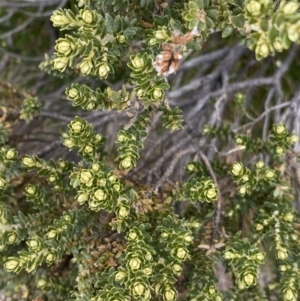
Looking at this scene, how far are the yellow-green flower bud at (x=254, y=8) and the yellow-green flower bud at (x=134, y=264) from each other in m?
0.66

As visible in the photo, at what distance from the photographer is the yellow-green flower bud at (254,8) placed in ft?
3.17

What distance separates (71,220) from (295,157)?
2.54 ft

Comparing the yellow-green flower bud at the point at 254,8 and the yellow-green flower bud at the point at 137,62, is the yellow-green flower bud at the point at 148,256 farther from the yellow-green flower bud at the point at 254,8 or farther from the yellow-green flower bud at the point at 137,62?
the yellow-green flower bud at the point at 254,8

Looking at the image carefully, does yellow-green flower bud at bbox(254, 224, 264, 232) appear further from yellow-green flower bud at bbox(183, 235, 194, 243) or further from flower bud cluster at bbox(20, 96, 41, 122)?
flower bud cluster at bbox(20, 96, 41, 122)

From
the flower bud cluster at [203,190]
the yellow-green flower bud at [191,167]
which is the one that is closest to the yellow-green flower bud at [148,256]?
the flower bud cluster at [203,190]

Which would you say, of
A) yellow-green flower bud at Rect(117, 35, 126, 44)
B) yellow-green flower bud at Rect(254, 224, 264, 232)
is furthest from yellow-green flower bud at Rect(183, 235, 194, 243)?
yellow-green flower bud at Rect(117, 35, 126, 44)

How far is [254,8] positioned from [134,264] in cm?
68

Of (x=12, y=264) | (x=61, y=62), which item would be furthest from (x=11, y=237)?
(x=61, y=62)

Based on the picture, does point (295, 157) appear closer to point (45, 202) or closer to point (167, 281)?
point (167, 281)

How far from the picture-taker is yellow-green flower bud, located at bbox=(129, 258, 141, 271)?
121 centimetres

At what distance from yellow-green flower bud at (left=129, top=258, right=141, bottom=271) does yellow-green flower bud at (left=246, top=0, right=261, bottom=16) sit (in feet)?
2.18

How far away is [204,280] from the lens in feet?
4.66

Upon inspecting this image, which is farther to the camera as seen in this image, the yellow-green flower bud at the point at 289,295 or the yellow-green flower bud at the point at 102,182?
the yellow-green flower bud at the point at 289,295

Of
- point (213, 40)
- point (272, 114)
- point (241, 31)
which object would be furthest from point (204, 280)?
point (213, 40)
